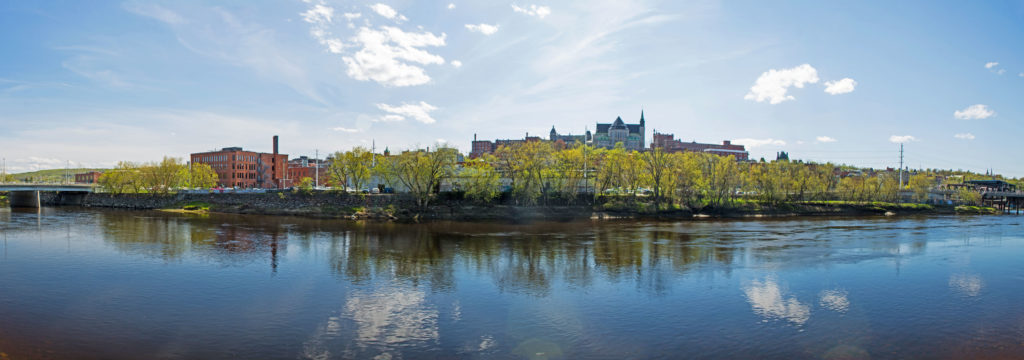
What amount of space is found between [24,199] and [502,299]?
12322cm

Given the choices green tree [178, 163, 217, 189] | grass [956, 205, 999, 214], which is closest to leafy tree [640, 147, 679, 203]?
grass [956, 205, 999, 214]

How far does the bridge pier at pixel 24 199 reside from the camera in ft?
319

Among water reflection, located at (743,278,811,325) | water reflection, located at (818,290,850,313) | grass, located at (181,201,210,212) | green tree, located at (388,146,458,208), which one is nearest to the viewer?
water reflection, located at (743,278,811,325)

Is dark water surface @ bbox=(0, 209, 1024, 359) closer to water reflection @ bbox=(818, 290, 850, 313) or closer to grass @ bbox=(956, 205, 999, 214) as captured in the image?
water reflection @ bbox=(818, 290, 850, 313)

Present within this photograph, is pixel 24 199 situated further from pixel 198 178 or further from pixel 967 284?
pixel 967 284

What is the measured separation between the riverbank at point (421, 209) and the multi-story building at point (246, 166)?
41.1 metres

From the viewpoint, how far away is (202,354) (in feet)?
50.0

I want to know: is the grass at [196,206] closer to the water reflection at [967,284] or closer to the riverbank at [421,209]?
the riverbank at [421,209]

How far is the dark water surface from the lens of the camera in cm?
1631

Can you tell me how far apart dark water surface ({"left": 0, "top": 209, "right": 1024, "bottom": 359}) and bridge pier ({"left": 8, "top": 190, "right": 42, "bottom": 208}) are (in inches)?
3019

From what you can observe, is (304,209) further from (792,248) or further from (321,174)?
(321,174)

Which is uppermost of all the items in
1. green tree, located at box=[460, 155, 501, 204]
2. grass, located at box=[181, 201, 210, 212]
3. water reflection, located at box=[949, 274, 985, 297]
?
green tree, located at box=[460, 155, 501, 204]

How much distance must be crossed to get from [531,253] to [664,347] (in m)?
A: 19.7

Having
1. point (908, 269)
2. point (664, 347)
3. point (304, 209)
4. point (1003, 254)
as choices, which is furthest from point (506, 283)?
point (304, 209)
